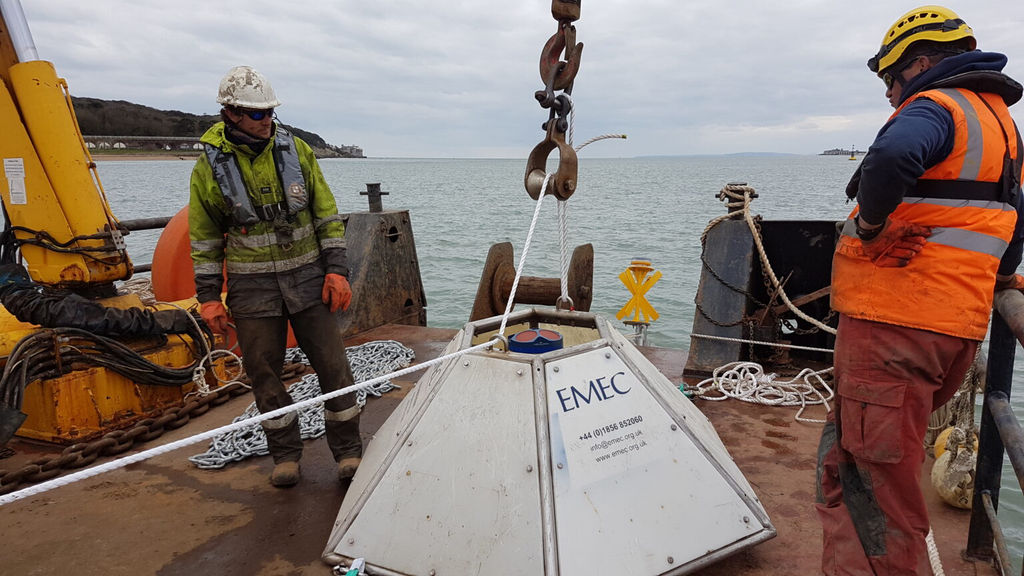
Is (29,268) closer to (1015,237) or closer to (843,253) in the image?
(843,253)

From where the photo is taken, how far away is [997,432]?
7.18 ft

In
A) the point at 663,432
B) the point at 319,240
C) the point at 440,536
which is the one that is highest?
the point at 319,240

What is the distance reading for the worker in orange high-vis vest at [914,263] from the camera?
1917 millimetres

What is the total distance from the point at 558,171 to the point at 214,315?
1.84 meters

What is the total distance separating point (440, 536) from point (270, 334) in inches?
61.0

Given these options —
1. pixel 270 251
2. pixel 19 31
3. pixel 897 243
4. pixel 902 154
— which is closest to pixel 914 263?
pixel 897 243

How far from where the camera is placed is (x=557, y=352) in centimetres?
242

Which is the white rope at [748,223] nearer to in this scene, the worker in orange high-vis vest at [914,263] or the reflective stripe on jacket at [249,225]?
the worker in orange high-vis vest at [914,263]

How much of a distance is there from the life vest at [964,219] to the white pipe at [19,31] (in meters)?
4.94

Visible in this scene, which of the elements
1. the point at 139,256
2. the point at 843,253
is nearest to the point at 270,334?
the point at 843,253

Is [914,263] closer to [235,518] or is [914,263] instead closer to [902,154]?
[902,154]

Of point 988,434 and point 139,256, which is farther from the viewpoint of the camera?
point 139,256

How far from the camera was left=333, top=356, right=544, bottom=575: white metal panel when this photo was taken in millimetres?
2141

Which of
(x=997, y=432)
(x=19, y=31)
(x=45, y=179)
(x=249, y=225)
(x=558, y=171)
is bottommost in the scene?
(x=997, y=432)
